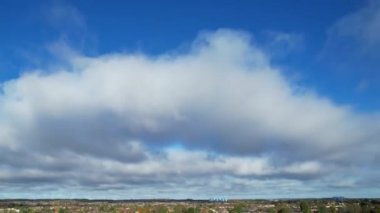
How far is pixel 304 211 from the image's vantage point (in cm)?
18662

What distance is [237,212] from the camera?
192875mm

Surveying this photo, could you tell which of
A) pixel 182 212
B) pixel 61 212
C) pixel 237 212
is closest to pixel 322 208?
pixel 237 212

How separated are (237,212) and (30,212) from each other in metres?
75.2

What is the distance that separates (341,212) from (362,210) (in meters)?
18.6

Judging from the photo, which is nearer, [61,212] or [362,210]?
[362,210]

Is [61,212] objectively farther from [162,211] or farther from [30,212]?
[162,211]

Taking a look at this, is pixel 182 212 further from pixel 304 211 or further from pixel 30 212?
pixel 30 212

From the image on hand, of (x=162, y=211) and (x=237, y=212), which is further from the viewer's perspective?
(x=237, y=212)

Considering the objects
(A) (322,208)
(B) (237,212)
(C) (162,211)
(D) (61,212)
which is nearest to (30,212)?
(D) (61,212)

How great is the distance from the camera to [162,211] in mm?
175750

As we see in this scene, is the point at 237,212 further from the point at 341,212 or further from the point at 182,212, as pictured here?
the point at 341,212

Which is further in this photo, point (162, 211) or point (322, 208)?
point (322, 208)

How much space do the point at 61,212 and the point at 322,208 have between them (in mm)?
93020

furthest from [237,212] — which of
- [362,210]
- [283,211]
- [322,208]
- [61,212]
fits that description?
[61,212]
